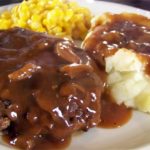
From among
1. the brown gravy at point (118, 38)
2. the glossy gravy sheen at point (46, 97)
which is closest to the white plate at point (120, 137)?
the glossy gravy sheen at point (46, 97)

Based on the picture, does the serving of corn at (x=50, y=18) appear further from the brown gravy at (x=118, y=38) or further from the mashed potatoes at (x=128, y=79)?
the mashed potatoes at (x=128, y=79)

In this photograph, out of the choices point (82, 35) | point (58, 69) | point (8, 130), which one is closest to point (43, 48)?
point (58, 69)

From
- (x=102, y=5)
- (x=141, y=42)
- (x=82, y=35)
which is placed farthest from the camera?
(x=102, y=5)

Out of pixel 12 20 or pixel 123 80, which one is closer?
pixel 123 80

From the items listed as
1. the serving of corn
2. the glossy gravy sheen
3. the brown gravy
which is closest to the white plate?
the glossy gravy sheen

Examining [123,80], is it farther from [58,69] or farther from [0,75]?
[0,75]

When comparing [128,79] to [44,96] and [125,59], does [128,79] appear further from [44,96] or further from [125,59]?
[44,96]
